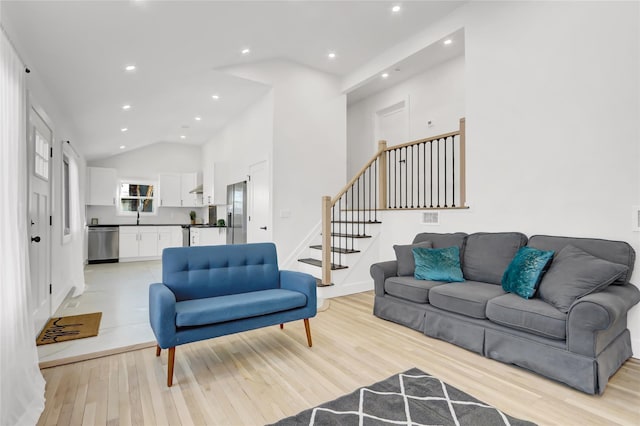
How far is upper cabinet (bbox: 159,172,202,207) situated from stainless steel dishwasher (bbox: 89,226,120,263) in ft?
4.65

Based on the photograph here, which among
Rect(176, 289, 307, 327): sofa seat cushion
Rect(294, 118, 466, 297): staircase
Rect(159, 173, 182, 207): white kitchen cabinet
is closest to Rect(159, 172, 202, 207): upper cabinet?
Rect(159, 173, 182, 207): white kitchen cabinet

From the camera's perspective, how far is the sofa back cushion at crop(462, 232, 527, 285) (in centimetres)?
316

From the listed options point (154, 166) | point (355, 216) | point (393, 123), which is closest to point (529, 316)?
point (355, 216)

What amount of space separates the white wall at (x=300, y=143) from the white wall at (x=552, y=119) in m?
2.26

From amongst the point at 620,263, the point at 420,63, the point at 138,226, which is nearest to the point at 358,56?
the point at 420,63

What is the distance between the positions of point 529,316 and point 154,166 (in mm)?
9297

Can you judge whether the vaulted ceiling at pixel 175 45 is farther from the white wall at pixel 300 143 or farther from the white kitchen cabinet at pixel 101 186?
the white kitchen cabinet at pixel 101 186

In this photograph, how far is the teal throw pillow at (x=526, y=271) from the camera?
2623 millimetres

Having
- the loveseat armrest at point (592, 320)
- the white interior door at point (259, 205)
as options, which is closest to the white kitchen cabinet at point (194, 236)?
the white interior door at point (259, 205)

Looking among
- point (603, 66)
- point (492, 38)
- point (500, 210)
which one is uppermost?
point (492, 38)

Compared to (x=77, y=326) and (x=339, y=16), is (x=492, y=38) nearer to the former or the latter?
(x=339, y=16)

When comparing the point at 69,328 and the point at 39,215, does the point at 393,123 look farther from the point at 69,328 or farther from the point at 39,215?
the point at 69,328

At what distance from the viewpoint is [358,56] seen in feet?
17.2

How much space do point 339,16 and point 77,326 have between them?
4.65 meters
